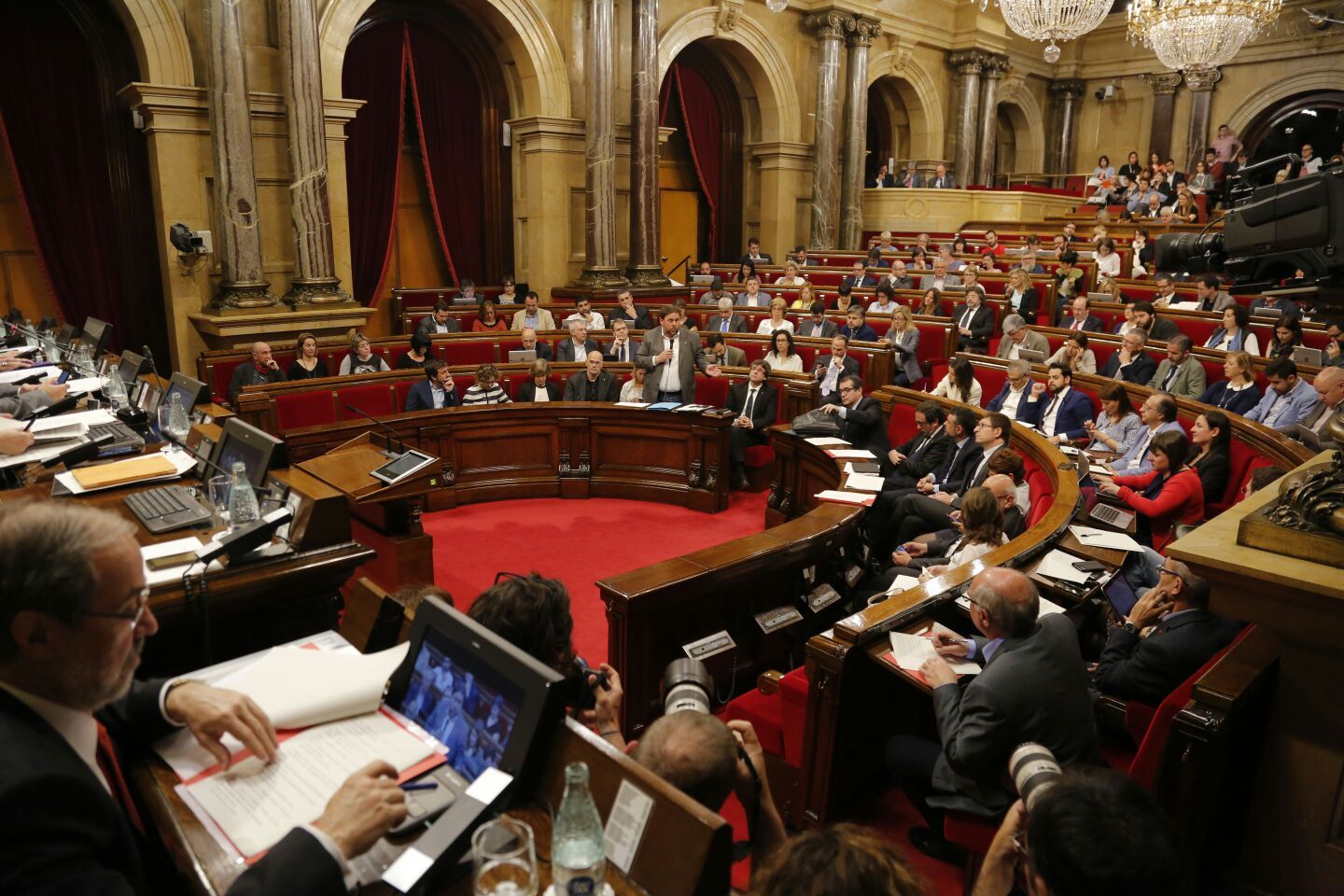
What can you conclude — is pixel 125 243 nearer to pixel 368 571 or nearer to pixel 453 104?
pixel 453 104

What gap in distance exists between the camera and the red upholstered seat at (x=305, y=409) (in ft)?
21.2

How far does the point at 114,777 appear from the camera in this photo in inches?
56.3

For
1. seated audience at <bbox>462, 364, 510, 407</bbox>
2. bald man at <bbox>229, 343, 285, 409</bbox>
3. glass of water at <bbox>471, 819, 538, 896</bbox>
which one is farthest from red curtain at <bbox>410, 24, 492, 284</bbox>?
glass of water at <bbox>471, 819, 538, 896</bbox>

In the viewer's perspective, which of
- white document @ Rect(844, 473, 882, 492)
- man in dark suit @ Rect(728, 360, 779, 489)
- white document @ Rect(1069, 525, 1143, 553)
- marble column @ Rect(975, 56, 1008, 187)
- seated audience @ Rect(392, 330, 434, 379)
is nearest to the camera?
white document @ Rect(1069, 525, 1143, 553)

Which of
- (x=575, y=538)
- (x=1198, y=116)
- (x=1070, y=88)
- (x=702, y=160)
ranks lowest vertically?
(x=575, y=538)

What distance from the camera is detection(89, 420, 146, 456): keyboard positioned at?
354 centimetres

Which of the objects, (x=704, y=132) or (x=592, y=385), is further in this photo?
(x=704, y=132)

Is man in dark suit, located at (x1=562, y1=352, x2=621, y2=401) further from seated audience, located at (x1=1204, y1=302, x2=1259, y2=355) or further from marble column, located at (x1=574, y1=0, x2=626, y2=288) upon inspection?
seated audience, located at (x1=1204, y1=302, x2=1259, y2=355)

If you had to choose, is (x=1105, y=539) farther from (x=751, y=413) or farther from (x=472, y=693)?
(x=751, y=413)

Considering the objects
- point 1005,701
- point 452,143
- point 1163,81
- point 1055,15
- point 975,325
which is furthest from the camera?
point 1163,81

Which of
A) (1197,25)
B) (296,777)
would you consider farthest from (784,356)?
(1197,25)

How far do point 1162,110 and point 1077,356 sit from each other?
1489cm

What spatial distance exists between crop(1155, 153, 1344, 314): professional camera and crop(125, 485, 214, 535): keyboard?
3.02m

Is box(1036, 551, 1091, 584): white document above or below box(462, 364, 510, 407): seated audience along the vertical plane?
below
